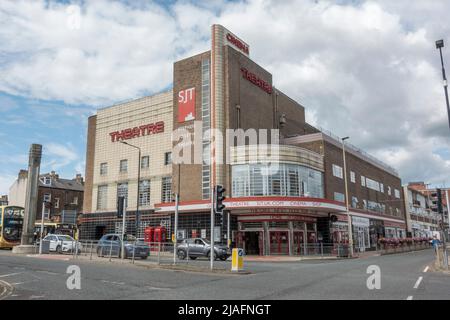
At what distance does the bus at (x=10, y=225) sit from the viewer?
3697 centimetres

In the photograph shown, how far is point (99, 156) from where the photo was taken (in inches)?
2002

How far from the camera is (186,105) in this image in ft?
138

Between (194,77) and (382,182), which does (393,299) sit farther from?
(382,182)

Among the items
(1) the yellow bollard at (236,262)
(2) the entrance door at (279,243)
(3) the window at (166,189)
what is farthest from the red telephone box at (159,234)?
(1) the yellow bollard at (236,262)

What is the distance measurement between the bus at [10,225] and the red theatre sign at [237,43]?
25.4m

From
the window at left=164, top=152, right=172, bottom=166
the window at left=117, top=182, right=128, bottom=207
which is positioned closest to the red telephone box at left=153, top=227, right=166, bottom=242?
the window at left=164, top=152, right=172, bottom=166

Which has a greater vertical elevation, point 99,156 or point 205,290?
point 99,156

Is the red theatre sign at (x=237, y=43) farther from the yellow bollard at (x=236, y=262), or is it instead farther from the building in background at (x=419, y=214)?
the building in background at (x=419, y=214)

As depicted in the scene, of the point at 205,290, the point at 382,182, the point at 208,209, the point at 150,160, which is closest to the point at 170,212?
the point at 208,209

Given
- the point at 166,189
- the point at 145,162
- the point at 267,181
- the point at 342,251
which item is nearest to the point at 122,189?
the point at 145,162

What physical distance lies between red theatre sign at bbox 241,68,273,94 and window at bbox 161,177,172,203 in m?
13.2

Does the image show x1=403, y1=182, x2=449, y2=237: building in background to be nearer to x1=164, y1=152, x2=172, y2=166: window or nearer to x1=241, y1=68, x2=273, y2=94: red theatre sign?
x1=241, y1=68, x2=273, y2=94: red theatre sign
